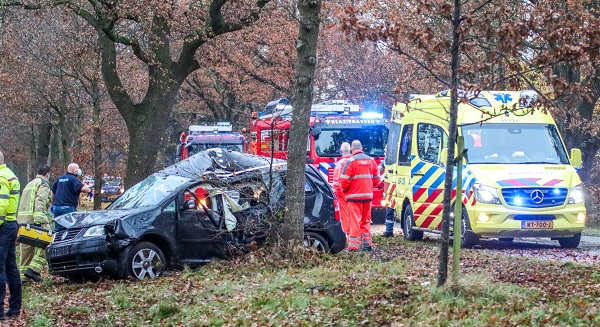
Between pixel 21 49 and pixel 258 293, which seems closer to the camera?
pixel 258 293

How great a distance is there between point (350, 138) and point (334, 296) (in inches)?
621

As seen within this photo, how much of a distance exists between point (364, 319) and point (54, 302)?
4.64m

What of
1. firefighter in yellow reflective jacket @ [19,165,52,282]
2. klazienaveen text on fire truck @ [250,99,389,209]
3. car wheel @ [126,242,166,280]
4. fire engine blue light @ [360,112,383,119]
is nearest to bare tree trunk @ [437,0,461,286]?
car wheel @ [126,242,166,280]

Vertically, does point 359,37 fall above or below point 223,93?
below

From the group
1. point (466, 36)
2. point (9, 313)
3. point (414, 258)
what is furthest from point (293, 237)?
point (466, 36)

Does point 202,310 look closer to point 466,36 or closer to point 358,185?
point 466,36

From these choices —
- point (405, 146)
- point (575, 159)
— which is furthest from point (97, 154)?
point (575, 159)

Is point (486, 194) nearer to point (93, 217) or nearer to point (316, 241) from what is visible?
point (316, 241)

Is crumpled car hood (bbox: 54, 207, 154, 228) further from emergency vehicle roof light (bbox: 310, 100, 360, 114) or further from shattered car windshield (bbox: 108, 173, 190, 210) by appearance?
emergency vehicle roof light (bbox: 310, 100, 360, 114)

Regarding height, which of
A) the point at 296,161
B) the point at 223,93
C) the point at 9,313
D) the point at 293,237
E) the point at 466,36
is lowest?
the point at 9,313

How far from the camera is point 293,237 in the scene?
12.1 metres

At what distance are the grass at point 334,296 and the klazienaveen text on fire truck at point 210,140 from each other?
51.7 ft

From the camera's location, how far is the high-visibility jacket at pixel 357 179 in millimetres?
14383

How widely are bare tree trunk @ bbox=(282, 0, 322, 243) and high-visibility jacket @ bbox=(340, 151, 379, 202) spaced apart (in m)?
2.35
